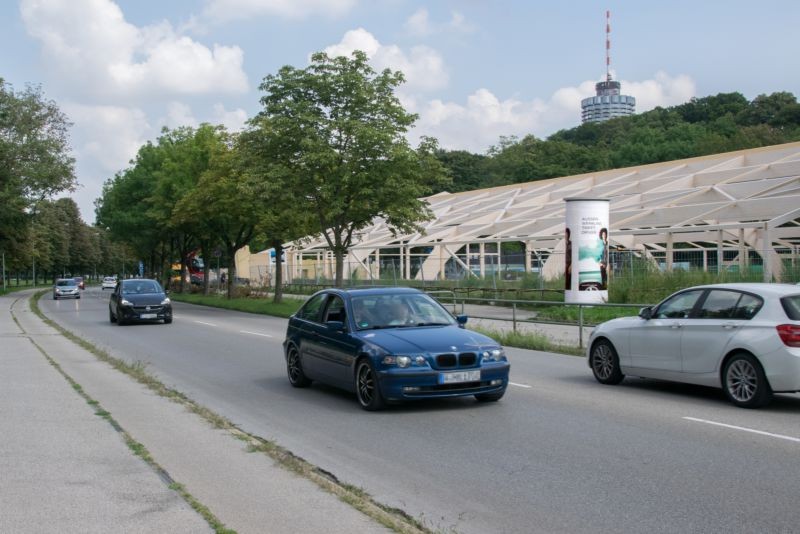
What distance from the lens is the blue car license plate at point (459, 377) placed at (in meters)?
9.54

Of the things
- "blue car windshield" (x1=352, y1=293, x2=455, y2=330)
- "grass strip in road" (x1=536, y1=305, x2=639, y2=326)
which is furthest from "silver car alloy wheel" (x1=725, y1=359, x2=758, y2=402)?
"grass strip in road" (x1=536, y1=305, x2=639, y2=326)

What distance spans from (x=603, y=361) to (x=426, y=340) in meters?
3.74

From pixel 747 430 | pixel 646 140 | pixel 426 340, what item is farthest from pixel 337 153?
pixel 646 140

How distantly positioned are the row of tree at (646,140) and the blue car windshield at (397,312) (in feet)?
214

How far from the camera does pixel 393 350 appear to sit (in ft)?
31.7

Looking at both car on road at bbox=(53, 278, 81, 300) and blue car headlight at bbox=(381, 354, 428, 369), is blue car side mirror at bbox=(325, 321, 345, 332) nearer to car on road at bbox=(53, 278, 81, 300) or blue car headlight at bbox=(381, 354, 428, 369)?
blue car headlight at bbox=(381, 354, 428, 369)

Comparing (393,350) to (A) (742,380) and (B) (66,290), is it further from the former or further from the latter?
(B) (66,290)

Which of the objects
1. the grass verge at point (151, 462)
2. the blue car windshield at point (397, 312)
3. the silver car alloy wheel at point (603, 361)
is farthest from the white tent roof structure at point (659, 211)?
the grass verge at point (151, 462)

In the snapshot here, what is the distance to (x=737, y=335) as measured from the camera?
32.4ft

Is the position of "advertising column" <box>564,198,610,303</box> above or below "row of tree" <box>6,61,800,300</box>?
below

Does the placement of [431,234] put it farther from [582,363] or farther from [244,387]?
[244,387]

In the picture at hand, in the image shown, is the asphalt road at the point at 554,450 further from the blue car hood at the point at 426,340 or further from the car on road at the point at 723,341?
the blue car hood at the point at 426,340

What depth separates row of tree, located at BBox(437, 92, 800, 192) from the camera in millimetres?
79062

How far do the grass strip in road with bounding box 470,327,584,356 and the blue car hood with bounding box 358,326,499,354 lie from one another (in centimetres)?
718
